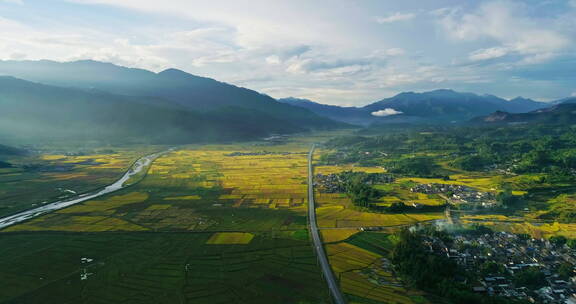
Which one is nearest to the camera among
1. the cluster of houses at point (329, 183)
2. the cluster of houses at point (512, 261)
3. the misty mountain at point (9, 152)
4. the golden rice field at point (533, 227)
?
the cluster of houses at point (512, 261)

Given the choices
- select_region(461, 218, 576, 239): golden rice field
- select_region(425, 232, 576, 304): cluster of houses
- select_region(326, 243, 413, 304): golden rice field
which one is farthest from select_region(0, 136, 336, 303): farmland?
select_region(461, 218, 576, 239): golden rice field

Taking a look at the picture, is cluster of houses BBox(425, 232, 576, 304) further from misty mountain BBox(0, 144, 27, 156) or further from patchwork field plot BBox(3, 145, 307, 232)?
misty mountain BBox(0, 144, 27, 156)

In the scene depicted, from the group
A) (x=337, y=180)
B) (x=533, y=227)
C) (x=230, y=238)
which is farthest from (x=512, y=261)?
(x=337, y=180)

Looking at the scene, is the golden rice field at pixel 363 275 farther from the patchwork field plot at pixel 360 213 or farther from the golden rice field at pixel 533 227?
the golden rice field at pixel 533 227

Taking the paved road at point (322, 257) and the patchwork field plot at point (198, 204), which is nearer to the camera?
the paved road at point (322, 257)

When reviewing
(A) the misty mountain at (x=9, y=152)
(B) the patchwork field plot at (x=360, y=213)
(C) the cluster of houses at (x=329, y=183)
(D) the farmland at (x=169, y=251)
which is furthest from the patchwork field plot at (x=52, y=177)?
(B) the patchwork field plot at (x=360, y=213)

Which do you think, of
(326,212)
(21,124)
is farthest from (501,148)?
(21,124)
